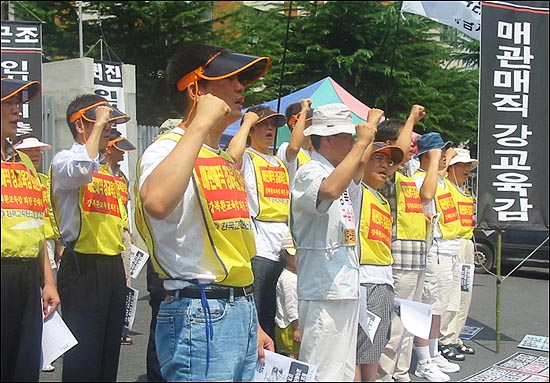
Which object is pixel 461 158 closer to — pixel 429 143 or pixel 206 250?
pixel 429 143

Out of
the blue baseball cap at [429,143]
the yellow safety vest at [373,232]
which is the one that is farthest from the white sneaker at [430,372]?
the blue baseball cap at [429,143]

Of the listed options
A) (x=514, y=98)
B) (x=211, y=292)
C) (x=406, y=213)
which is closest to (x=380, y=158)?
(x=406, y=213)

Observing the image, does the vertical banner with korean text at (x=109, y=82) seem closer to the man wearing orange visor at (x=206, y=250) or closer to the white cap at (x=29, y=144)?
the white cap at (x=29, y=144)

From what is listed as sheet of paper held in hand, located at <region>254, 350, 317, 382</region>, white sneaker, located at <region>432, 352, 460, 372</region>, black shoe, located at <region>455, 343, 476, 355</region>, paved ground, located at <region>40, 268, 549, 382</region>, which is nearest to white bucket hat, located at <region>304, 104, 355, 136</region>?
sheet of paper held in hand, located at <region>254, 350, 317, 382</region>

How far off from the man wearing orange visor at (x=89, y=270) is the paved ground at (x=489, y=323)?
74 cm

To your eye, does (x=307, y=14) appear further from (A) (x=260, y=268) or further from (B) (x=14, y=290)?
(B) (x=14, y=290)

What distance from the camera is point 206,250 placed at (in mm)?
2111

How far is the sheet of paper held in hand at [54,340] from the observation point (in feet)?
9.31

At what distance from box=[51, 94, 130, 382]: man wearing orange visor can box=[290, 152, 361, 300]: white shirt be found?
1.08 meters

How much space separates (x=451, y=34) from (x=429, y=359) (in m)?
11.4

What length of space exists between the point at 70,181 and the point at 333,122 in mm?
1301

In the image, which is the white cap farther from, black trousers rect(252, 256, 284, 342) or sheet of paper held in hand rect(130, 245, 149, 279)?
black trousers rect(252, 256, 284, 342)

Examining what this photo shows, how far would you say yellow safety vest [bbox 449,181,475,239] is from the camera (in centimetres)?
572

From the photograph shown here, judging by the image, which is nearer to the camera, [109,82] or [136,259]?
[136,259]
